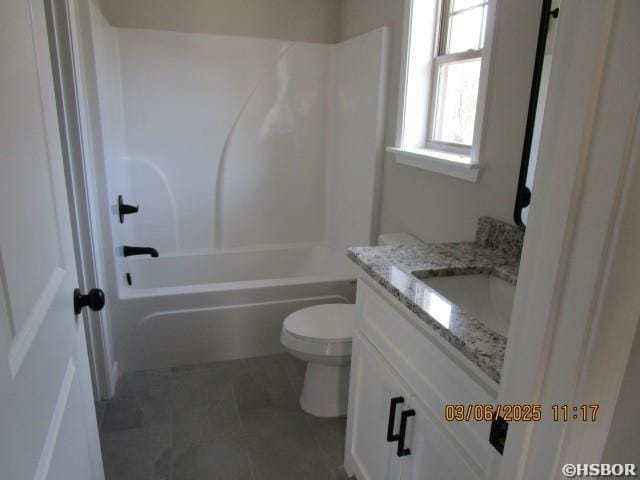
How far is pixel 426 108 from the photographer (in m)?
2.29

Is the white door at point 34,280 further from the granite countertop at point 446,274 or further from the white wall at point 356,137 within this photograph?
the white wall at point 356,137

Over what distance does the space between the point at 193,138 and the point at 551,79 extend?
275cm

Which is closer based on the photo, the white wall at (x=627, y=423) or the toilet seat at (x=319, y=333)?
the white wall at (x=627, y=423)

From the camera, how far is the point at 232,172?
10.2ft

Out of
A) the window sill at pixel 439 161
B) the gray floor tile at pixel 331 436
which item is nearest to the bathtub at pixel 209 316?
the gray floor tile at pixel 331 436

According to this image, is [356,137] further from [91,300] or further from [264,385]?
[91,300]

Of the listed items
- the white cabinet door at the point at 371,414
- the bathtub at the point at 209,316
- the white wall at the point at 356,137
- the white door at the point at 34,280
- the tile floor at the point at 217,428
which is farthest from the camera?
the white wall at the point at 356,137

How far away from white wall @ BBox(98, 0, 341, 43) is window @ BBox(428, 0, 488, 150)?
1.12 m

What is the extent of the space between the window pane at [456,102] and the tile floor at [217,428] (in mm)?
1433

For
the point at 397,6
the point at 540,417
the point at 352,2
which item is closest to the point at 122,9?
the point at 352,2

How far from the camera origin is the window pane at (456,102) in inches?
78.5

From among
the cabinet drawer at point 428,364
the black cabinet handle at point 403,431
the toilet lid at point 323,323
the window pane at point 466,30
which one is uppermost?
the window pane at point 466,30

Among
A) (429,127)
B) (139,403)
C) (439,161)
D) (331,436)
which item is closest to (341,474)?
(331,436)

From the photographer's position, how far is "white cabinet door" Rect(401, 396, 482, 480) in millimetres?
1012
